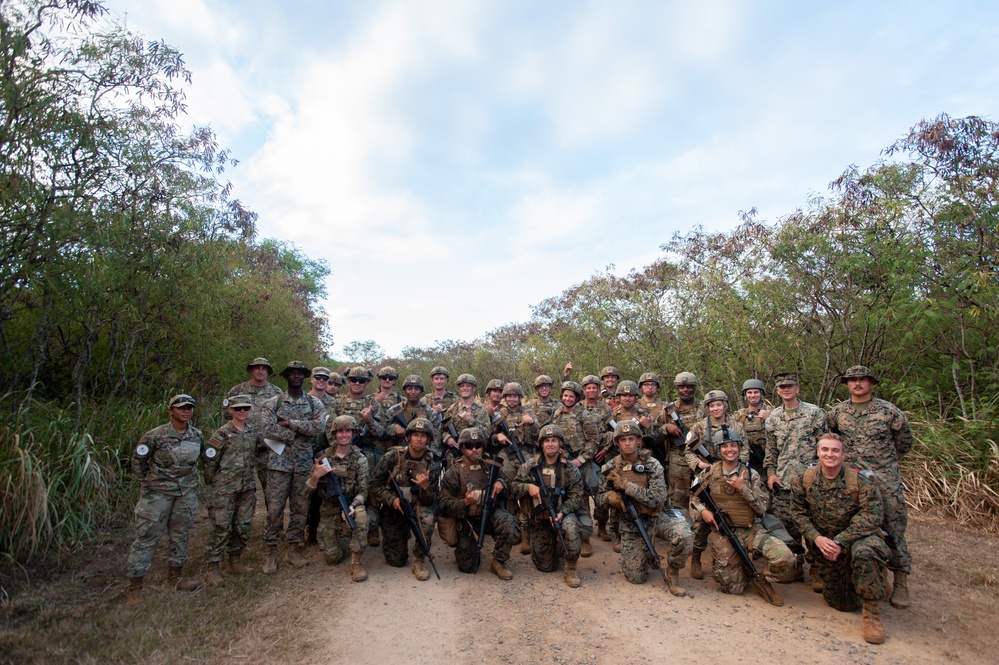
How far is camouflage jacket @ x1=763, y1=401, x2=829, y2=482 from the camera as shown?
18.8 feet

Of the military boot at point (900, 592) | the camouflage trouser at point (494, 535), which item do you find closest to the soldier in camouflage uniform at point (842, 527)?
the military boot at point (900, 592)

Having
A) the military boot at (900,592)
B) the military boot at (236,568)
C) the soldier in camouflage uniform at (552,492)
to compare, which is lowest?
the military boot at (236,568)

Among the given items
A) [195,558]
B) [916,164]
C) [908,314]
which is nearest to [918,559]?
[908,314]

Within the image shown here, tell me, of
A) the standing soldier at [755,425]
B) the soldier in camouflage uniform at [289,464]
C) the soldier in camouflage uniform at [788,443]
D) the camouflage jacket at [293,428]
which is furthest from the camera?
the standing soldier at [755,425]

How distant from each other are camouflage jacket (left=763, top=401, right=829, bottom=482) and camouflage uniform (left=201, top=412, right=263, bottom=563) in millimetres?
5756

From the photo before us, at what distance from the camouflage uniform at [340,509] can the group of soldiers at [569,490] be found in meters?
0.02

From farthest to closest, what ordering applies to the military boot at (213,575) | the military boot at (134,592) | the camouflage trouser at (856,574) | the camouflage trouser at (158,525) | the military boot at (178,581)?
the military boot at (213,575) < the military boot at (178,581) < the camouflage trouser at (158,525) < the military boot at (134,592) < the camouflage trouser at (856,574)

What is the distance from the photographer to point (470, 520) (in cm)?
590

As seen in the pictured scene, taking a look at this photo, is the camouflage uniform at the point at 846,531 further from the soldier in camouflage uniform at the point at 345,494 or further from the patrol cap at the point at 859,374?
the soldier in camouflage uniform at the point at 345,494

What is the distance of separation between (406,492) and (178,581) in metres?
2.33

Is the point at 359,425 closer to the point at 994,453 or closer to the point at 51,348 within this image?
the point at 51,348

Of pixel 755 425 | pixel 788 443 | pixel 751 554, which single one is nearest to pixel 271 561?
pixel 751 554

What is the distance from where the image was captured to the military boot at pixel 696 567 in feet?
18.2

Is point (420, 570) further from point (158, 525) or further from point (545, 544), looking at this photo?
point (158, 525)
